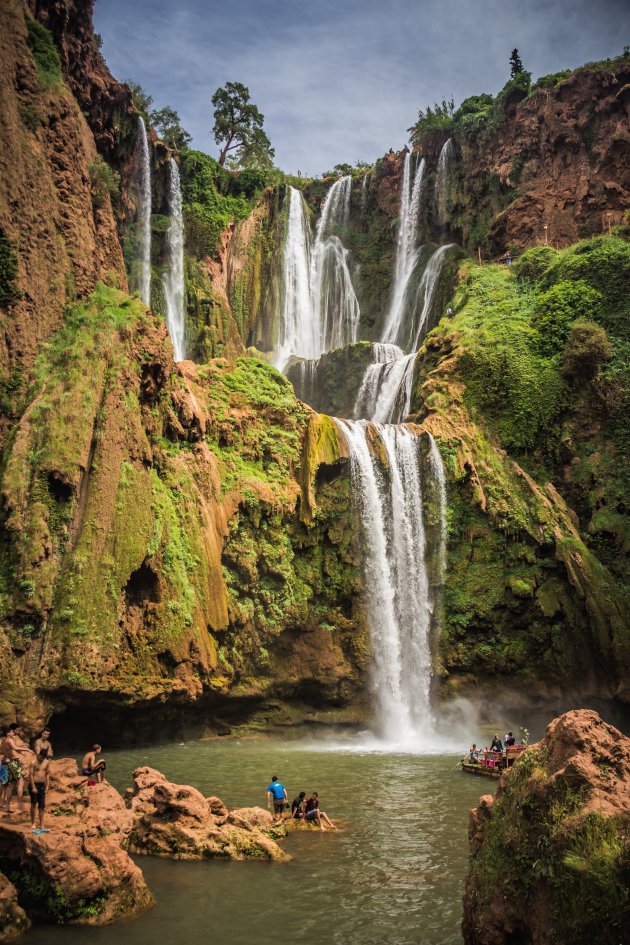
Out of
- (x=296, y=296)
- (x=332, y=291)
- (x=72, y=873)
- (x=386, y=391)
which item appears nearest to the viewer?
(x=72, y=873)

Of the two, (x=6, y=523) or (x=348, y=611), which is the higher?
(x=6, y=523)

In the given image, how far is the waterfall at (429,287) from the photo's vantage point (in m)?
41.4

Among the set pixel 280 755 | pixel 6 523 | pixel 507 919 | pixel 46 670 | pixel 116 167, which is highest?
pixel 116 167

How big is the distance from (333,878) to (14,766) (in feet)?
19.1

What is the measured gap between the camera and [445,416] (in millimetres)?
28844

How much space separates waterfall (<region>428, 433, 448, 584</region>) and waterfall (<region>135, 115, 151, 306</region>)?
64.9 feet

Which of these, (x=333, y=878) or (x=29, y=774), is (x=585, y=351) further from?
(x=29, y=774)

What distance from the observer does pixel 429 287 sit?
1667 inches

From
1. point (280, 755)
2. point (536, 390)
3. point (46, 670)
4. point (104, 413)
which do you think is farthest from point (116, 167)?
point (280, 755)

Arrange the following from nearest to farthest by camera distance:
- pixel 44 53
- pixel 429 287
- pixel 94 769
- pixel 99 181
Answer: pixel 94 769 → pixel 44 53 → pixel 99 181 → pixel 429 287

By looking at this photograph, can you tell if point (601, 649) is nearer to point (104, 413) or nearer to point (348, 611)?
point (348, 611)

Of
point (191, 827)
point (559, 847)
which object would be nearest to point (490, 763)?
point (191, 827)

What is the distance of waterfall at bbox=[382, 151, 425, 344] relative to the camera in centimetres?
4529

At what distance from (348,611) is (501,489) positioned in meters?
8.05
